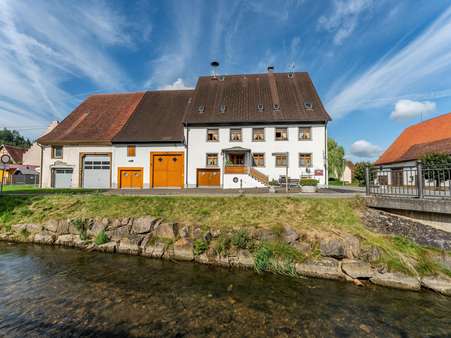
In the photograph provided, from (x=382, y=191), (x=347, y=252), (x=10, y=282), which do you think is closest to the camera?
(x=10, y=282)

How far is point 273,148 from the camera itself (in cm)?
2103

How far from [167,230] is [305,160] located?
15934 mm

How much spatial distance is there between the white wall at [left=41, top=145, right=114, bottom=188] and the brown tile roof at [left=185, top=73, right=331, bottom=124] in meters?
10.0

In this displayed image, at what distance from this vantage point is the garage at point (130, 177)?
838 inches

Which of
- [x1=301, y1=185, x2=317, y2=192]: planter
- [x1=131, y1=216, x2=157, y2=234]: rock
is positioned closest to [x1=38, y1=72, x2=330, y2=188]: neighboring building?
[x1=301, y1=185, x2=317, y2=192]: planter

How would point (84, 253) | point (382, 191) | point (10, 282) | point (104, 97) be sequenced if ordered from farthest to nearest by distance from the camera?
point (104, 97)
point (382, 191)
point (84, 253)
point (10, 282)

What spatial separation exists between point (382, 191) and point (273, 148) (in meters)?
11.7

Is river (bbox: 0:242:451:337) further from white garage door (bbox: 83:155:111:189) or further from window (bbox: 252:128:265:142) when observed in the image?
window (bbox: 252:128:265:142)

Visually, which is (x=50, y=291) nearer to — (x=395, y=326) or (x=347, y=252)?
(x=395, y=326)

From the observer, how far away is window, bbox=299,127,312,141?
20.8 m

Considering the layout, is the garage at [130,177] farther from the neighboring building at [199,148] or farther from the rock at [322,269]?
the rock at [322,269]

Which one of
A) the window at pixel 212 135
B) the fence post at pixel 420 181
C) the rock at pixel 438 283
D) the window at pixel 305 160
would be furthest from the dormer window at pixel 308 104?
the rock at pixel 438 283

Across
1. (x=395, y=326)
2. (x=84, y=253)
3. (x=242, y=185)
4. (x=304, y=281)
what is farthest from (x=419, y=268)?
(x=242, y=185)

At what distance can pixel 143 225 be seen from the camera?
30.6 feet
